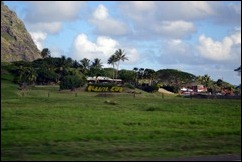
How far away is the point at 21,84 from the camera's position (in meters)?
95.7

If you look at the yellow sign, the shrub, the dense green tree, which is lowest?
the yellow sign

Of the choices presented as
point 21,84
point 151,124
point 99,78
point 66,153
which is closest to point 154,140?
point 66,153

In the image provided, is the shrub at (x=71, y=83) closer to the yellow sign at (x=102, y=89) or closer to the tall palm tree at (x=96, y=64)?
the yellow sign at (x=102, y=89)

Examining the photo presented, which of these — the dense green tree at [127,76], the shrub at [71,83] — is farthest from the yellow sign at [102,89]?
the dense green tree at [127,76]

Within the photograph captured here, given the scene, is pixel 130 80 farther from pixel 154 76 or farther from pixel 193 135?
pixel 193 135

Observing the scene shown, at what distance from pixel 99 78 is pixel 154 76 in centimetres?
1910

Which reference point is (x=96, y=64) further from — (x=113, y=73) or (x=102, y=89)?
(x=102, y=89)

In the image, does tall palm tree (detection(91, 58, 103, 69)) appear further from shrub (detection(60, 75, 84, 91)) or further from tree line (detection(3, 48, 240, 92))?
shrub (detection(60, 75, 84, 91))

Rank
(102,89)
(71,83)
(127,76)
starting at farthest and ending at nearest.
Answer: (127,76), (102,89), (71,83)

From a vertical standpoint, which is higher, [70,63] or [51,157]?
[70,63]

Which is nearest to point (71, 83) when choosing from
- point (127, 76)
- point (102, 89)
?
point (102, 89)

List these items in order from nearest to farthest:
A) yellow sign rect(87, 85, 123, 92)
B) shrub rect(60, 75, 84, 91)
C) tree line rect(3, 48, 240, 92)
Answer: shrub rect(60, 75, 84, 91) < yellow sign rect(87, 85, 123, 92) < tree line rect(3, 48, 240, 92)

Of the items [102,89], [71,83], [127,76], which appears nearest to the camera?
[71,83]

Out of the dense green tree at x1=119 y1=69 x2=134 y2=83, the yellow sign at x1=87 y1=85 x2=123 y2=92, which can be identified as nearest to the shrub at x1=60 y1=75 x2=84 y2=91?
the yellow sign at x1=87 y1=85 x2=123 y2=92
